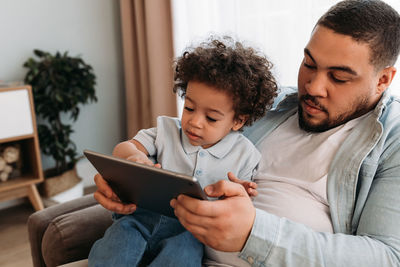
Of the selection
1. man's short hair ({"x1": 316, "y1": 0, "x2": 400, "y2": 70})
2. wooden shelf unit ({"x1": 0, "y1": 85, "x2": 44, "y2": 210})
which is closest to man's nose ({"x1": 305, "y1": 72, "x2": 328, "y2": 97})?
man's short hair ({"x1": 316, "y1": 0, "x2": 400, "y2": 70})

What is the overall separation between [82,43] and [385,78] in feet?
8.22

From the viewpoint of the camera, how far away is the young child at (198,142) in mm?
1052

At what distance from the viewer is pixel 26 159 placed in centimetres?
281

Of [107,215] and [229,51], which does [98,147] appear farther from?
[229,51]

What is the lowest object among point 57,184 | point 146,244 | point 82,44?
point 57,184

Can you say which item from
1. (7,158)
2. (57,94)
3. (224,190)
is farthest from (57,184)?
(224,190)

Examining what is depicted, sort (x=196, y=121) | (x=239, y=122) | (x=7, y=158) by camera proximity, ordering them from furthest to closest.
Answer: (x=7, y=158)
(x=239, y=122)
(x=196, y=121)

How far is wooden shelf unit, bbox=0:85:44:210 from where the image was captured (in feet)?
8.02

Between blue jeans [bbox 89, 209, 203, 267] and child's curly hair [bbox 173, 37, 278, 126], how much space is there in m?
0.41

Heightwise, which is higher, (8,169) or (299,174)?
(299,174)

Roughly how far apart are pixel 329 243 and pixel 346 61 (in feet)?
1.63

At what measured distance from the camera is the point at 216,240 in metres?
0.89

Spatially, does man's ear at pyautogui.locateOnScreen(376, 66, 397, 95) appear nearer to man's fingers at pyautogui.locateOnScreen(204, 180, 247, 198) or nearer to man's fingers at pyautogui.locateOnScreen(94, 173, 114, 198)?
man's fingers at pyautogui.locateOnScreen(204, 180, 247, 198)

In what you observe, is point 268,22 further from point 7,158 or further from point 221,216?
point 7,158
